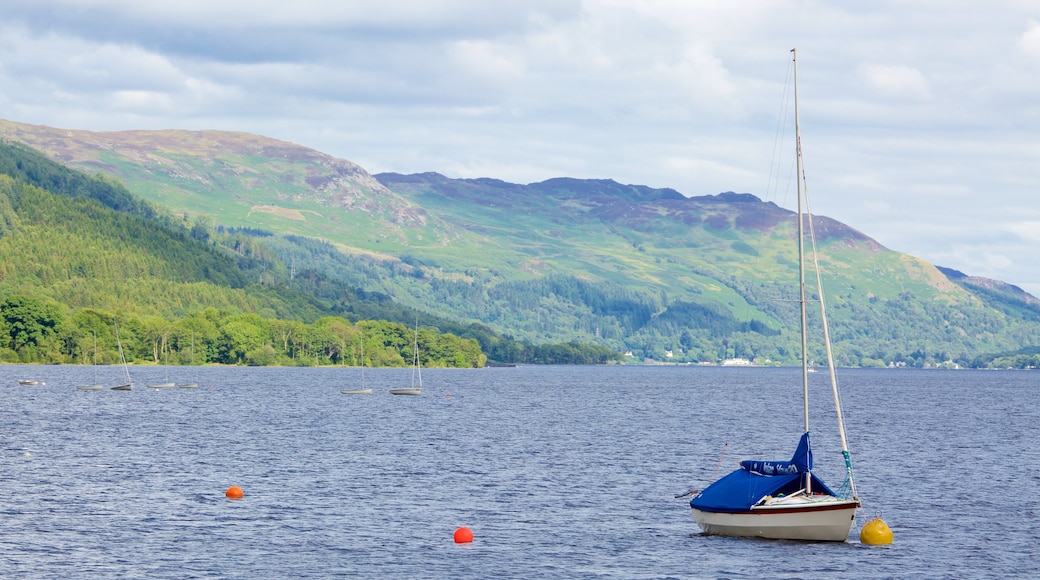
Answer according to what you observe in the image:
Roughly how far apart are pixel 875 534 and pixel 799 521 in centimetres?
562

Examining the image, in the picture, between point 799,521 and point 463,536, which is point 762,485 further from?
point 463,536

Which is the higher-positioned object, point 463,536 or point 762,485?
point 762,485

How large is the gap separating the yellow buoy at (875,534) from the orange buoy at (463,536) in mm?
23388

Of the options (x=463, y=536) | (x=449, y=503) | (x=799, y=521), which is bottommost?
(x=449, y=503)

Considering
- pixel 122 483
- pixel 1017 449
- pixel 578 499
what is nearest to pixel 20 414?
pixel 122 483

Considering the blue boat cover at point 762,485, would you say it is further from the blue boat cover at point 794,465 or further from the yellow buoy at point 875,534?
the yellow buoy at point 875,534

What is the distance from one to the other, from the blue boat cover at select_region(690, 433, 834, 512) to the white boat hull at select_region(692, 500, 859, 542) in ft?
1.99

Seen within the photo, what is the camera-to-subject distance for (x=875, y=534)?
241 ft

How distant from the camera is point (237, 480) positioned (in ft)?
326

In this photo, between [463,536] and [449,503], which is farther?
[449,503]

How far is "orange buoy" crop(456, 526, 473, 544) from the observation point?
7244 centimetres

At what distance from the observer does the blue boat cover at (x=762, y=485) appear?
71500 millimetres

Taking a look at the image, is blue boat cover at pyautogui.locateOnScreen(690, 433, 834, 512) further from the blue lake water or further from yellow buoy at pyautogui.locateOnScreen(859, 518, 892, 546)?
yellow buoy at pyautogui.locateOnScreen(859, 518, 892, 546)

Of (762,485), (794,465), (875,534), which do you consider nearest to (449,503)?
(762,485)
